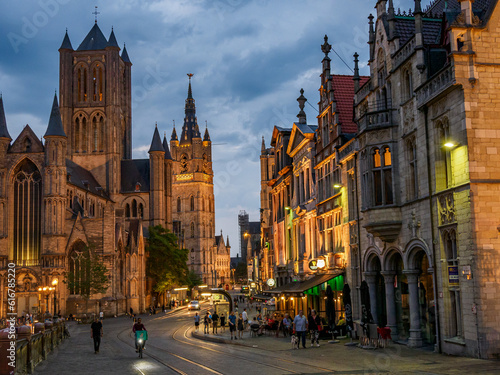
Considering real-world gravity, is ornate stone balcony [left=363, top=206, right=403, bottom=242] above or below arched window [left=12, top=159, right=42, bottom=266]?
below

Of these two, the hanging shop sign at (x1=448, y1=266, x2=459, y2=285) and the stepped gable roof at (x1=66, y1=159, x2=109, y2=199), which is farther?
the stepped gable roof at (x1=66, y1=159, x2=109, y2=199)

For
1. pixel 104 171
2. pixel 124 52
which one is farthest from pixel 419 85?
pixel 124 52

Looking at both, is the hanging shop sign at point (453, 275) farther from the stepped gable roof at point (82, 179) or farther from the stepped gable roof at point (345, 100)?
the stepped gable roof at point (82, 179)

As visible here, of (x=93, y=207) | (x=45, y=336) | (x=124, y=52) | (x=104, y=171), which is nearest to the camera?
(x=45, y=336)

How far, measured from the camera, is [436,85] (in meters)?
21.0

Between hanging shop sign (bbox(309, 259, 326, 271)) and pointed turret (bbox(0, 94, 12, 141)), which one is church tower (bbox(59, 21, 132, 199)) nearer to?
pointed turret (bbox(0, 94, 12, 141))

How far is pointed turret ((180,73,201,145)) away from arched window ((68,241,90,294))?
96.6 meters

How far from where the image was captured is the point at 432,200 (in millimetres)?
21484

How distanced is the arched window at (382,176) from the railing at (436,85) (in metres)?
3.16

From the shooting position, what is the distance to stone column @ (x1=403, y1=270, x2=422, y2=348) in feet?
74.8

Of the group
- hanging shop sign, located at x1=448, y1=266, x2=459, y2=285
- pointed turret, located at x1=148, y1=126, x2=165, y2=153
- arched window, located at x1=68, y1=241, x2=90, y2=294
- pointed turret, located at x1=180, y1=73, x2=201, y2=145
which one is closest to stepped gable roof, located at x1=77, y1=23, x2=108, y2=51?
pointed turret, located at x1=148, y1=126, x2=165, y2=153

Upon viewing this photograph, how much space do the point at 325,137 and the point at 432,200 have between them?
12991 millimetres

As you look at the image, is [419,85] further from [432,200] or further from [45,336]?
[45,336]

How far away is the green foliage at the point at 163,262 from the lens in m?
90.9
